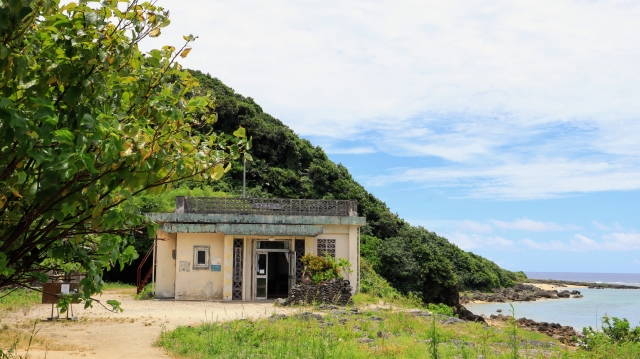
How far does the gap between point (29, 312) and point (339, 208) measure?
10547mm

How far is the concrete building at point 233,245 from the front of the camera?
1894cm

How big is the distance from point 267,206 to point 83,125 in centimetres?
1752

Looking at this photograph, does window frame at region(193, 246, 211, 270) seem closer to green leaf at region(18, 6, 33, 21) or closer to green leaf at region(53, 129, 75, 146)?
green leaf at region(18, 6, 33, 21)

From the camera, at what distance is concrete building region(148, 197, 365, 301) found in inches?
746

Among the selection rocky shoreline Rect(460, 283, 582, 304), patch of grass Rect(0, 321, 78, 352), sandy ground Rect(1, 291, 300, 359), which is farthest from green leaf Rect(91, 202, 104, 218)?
rocky shoreline Rect(460, 283, 582, 304)

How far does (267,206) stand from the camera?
66.9 ft

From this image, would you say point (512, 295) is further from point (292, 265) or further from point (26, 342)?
point (26, 342)

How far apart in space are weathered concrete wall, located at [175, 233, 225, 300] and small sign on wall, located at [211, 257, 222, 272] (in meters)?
0.08

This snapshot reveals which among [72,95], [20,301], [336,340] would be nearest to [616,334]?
[336,340]

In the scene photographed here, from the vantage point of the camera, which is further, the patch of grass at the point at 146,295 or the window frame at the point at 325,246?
the window frame at the point at 325,246

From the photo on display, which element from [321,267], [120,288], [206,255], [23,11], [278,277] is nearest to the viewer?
[23,11]

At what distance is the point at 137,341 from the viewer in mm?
10664

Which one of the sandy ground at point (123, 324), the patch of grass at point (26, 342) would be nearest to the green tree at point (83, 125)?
Result: the sandy ground at point (123, 324)

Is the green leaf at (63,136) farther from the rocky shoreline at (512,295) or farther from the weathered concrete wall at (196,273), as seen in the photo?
the rocky shoreline at (512,295)
